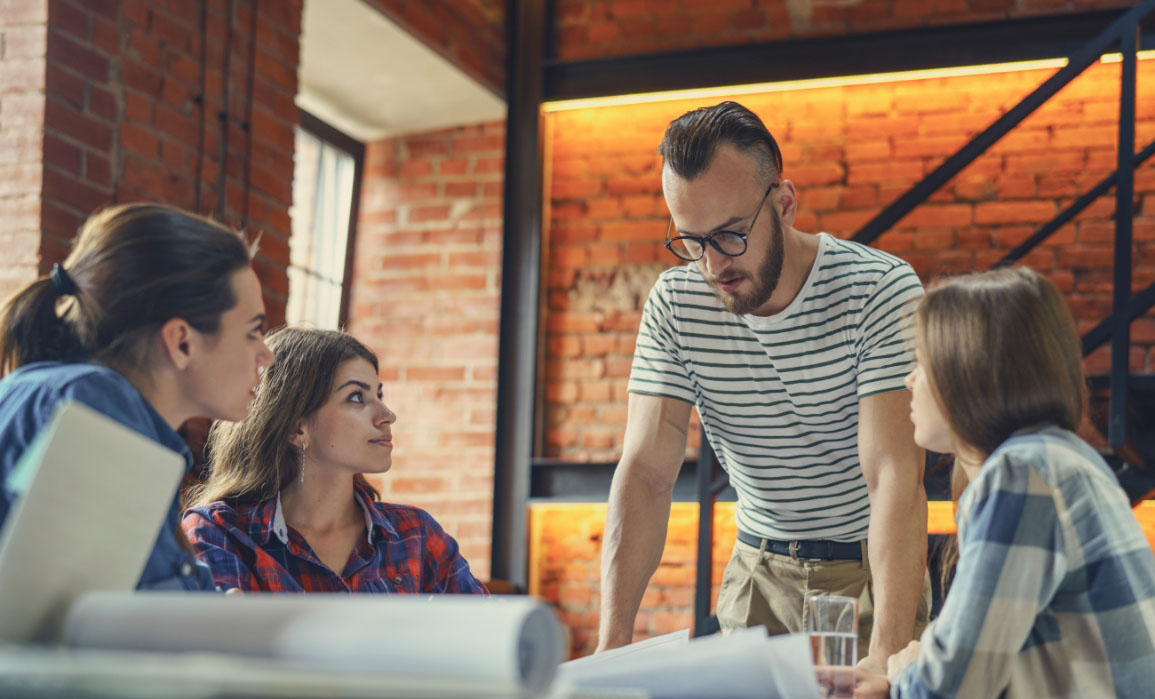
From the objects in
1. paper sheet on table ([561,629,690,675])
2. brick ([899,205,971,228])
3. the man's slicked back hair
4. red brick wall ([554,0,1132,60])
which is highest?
red brick wall ([554,0,1132,60])

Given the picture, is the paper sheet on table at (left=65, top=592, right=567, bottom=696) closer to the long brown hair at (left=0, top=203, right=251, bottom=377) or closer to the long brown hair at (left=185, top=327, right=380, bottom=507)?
the long brown hair at (left=0, top=203, right=251, bottom=377)

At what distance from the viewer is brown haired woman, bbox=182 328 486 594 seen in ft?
6.51

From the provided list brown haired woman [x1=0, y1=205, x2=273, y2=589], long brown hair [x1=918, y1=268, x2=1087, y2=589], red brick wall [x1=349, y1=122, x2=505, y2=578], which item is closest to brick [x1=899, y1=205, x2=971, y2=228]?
red brick wall [x1=349, y1=122, x2=505, y2=578]

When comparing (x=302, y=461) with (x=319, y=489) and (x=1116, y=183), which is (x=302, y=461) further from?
(x=1116, y=183)

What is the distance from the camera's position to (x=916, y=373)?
1.27m

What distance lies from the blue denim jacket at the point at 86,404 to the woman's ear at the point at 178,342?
0.08 m

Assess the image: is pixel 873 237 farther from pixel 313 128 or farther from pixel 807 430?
pixel 313 128

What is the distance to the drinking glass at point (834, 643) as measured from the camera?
1122mm

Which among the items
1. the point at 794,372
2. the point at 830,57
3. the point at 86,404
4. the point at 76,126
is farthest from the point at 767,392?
the point at 830,57

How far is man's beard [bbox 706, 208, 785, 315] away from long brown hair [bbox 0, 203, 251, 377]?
0.91 meters

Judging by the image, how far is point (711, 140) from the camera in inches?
70.0

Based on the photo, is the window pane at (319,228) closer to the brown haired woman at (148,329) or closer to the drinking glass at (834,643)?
the brown haired woman at (148,329)

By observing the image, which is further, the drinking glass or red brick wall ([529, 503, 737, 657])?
red brick wall ([529, 503, 737, 657])

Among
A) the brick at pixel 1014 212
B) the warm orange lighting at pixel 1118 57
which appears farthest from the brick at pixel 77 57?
the warm orange lighting at pixel 1118 57
